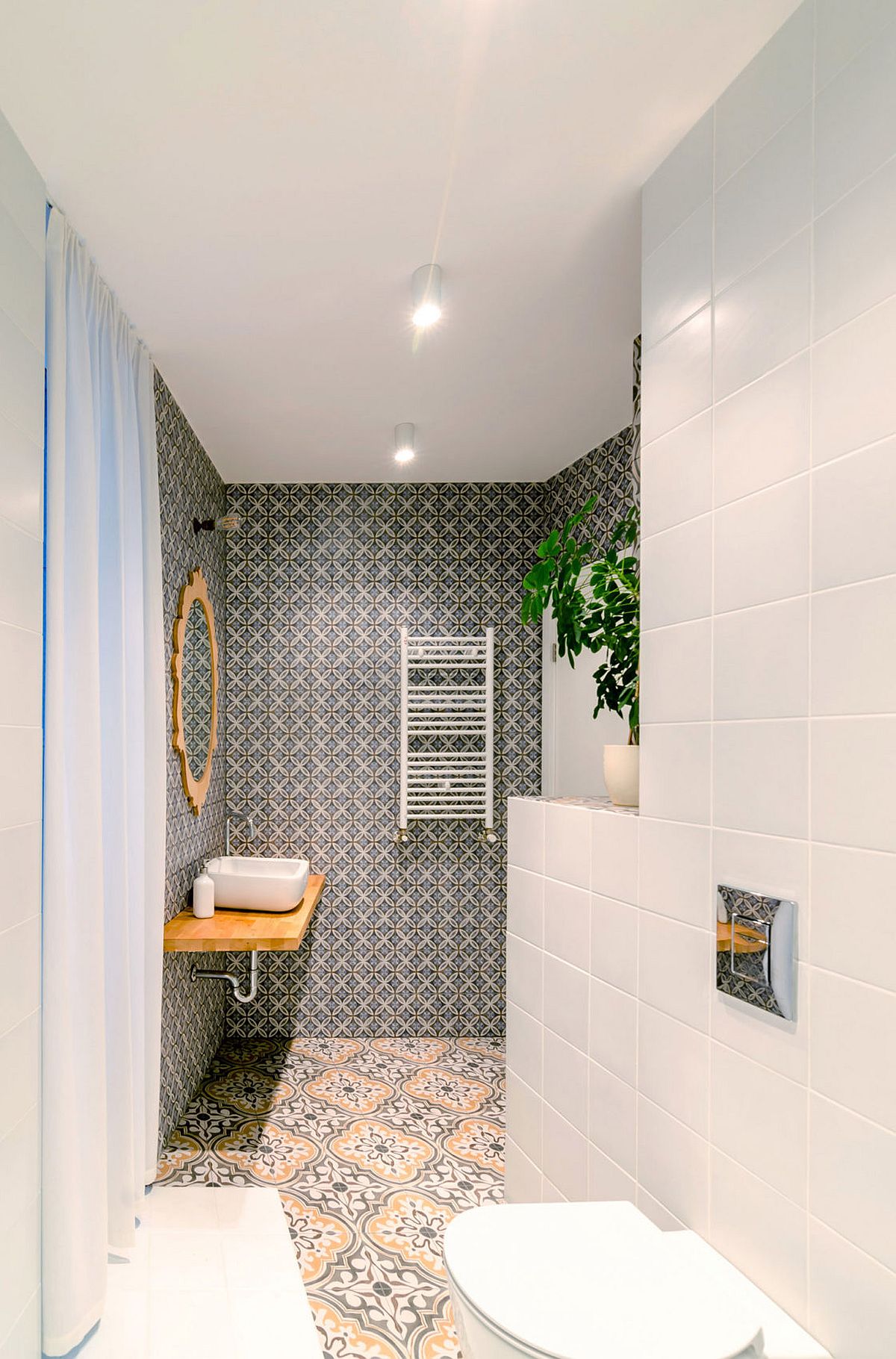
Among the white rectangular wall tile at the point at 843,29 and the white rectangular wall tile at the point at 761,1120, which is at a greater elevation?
the white rectangular wall tile at the point at 843,29

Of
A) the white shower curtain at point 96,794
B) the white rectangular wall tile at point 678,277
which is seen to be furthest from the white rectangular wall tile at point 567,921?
the white rectangular wall tile at point 678,277

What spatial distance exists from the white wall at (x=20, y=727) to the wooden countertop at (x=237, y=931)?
1.08 meters

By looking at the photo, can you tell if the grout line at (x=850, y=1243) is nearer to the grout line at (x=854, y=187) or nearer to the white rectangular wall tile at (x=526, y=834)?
the white rectangular wall tile at (x=526, y=834)

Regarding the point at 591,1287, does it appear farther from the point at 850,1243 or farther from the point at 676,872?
the point at 676,872

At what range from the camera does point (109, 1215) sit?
2.34 m

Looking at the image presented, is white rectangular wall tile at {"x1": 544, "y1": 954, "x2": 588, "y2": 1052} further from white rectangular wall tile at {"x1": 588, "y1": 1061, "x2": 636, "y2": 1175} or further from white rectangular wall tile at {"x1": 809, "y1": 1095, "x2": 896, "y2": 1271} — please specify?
white rectangular wall tile at {"x1": 809, "y1": 1095, "x2": 896, "y2": 1271}

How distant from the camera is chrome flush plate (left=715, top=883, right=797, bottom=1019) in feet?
4.46

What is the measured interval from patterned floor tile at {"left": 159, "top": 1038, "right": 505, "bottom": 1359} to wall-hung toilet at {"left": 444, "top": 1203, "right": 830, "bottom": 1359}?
0.91 meters

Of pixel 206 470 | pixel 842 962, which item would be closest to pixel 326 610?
pixel 206 470

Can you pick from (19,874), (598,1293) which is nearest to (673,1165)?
(598,1293)

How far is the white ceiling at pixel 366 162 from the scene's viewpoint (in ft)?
4.88

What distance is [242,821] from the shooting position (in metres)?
4.24

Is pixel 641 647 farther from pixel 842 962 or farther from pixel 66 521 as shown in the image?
pixel 66 521

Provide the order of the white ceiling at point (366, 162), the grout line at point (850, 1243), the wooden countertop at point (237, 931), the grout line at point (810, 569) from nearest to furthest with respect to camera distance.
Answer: the grout line at point (850, 1243) → the grout line at point (810, 569) → the white ceiling at point (366, 162) → the wooden countertop at point (237, 931)
